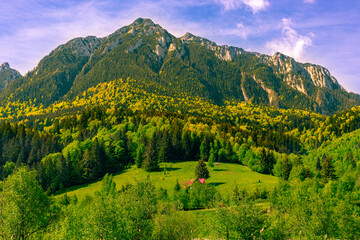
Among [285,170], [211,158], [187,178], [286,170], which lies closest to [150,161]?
[187,178]

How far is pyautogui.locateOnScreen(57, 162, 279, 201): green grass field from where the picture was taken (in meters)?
81.4

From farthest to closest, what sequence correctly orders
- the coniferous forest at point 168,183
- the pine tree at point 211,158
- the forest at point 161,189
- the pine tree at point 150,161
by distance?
the pine tree at point 211,158 → the pine tree at point 150,161 → the coniferous forest at point 168,183 → the forest at point 161,189

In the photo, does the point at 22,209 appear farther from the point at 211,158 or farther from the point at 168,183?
the point at 211,158

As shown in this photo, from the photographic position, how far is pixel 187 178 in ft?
291

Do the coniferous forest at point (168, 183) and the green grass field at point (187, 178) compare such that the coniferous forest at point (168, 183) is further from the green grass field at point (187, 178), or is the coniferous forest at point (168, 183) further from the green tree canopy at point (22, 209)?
the green grass field at point (187, 178)

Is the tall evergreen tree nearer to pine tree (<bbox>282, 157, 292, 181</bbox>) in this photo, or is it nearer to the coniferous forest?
pine tree (<bbox>282, 157, 292, 181</bbox>)

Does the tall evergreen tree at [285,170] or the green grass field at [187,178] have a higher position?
the tall evergreen tree at [285,170]

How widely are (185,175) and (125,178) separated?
27.0m

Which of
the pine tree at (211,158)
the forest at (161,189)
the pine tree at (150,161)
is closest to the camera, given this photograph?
the forest at (161,189)

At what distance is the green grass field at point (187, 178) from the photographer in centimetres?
8143

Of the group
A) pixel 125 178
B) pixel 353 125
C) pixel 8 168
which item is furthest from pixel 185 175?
pixel 353 125

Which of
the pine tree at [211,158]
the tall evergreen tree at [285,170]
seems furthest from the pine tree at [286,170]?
the pine tree at [211,158]

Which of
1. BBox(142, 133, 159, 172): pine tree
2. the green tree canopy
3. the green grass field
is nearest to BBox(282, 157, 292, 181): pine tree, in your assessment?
the green grass field

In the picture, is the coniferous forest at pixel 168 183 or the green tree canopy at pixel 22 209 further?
the coniferous forest at pixel 168 183
